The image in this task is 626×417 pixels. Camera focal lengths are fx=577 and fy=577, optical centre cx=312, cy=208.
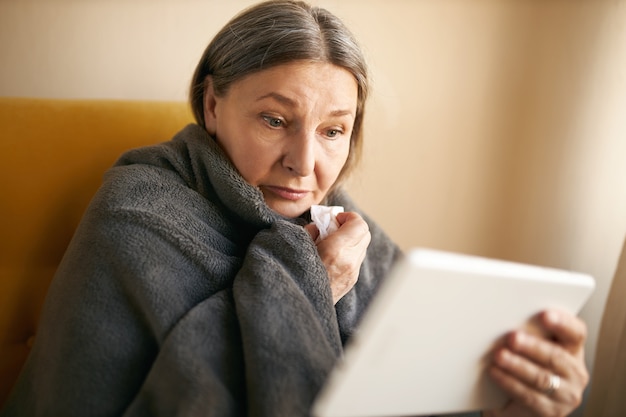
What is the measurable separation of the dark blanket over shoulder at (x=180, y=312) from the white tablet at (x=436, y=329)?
126 millimetres

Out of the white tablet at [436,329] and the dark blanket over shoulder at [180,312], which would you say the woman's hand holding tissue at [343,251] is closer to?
→ the dark blanket over shoulder at [180,312]

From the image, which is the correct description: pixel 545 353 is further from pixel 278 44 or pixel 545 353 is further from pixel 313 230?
pixel 278 44

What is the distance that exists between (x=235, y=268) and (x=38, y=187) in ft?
1.51

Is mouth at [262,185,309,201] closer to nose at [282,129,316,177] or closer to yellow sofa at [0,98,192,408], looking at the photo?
nose at [282,129,316,177]

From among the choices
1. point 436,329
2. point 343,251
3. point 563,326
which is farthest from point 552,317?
point 343,251

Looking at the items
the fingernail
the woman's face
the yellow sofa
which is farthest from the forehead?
the fingernail

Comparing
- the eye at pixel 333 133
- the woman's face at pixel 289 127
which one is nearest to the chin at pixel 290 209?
the woman's face at pixel 289 127

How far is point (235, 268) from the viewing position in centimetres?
95

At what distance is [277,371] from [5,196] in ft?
2.26

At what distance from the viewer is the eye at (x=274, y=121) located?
3.24 ft

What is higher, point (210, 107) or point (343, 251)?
point (210, 107)

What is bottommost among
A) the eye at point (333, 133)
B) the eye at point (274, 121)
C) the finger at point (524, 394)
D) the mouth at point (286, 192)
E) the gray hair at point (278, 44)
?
the finger at point (524, 394)

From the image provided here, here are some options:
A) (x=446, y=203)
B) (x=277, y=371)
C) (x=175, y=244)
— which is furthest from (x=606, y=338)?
(x=175, y=244)

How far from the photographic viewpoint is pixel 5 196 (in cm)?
110
